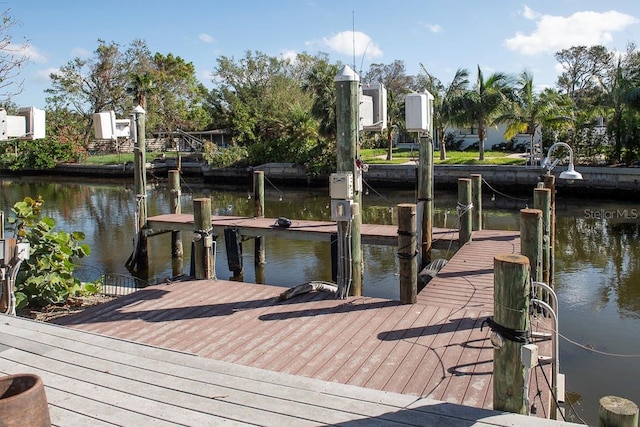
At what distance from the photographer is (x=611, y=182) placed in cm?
2438

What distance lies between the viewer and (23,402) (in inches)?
120

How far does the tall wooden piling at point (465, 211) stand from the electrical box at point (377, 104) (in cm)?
392

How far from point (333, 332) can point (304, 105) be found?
3873 cm

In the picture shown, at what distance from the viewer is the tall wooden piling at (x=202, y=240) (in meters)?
8.59

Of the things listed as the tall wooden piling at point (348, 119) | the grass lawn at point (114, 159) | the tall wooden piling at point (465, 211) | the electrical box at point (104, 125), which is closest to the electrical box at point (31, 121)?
the tall wooden piling at point (348, 119)

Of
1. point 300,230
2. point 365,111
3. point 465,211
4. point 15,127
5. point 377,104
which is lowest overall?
point 300,230

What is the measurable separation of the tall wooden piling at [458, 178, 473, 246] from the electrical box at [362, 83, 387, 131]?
3.92 meters

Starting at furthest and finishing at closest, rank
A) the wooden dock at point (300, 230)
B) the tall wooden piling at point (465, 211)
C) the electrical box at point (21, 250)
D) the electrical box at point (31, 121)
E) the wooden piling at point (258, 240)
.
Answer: the wooden piling at point (258, 240) → the wooden dock at point (300, 230) → the tall wooden piling at point (465, 211) → the electrical box at point (21, 250) → the electrical box at point (31, 121)

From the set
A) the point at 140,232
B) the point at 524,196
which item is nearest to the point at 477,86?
the point at 524,196

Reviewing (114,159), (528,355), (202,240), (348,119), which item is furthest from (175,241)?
(114,159)

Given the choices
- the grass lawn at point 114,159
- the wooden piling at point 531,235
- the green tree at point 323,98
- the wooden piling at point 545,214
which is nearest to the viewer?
the wooden piling at point 531,235

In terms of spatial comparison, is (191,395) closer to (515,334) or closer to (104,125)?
(515,334)

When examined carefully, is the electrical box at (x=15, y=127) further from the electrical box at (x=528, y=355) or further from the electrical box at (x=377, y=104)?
the electrical box at (x=528, y=355)

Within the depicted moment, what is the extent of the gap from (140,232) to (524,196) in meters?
18.2
